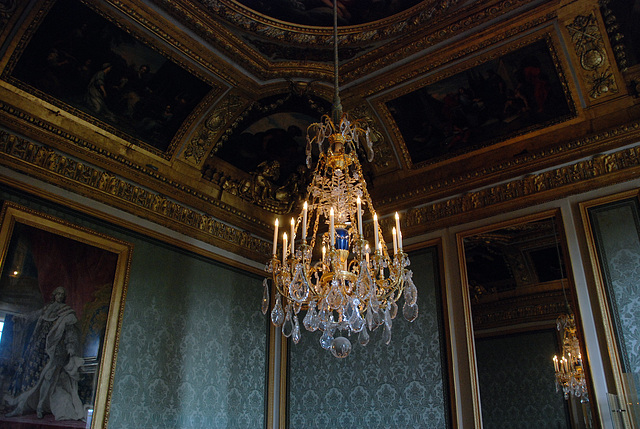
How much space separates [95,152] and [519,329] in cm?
606

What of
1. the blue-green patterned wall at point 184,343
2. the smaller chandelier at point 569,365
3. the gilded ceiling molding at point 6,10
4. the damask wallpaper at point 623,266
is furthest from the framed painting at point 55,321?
the smaller chandelier at point 569,365

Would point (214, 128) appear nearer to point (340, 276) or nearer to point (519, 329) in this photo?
point (340, 276)

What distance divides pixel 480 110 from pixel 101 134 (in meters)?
4.41

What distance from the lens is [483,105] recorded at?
6277mm

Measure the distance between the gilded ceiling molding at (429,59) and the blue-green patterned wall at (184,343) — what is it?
10.2ft

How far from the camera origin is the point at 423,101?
21.4ft

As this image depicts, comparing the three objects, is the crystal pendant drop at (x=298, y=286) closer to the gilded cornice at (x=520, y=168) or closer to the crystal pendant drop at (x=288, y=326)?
the crystal pendant drop at (x=288, y=326)

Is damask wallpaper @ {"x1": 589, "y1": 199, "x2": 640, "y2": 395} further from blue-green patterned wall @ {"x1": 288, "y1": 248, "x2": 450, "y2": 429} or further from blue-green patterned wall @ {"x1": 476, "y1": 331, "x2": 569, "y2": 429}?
blue-green patterned wall @ {"x1": 476, "y1": 331, "x2": 569, "y2": 429}

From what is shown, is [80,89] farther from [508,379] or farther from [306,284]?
[508,379]

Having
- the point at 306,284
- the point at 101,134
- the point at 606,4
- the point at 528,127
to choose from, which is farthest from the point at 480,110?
the point at 101,134

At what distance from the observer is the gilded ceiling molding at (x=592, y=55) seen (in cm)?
542

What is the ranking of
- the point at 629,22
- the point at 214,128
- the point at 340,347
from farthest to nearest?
the point at 214,128 < the point at 629,22 < the point at 340,347

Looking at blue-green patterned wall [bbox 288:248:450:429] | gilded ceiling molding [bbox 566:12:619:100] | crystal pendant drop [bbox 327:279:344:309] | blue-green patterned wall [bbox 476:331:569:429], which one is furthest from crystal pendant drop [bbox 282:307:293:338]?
blue-green patterned wall [bbox 476:331:569:429]

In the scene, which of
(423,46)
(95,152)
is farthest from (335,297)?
(95,152)
